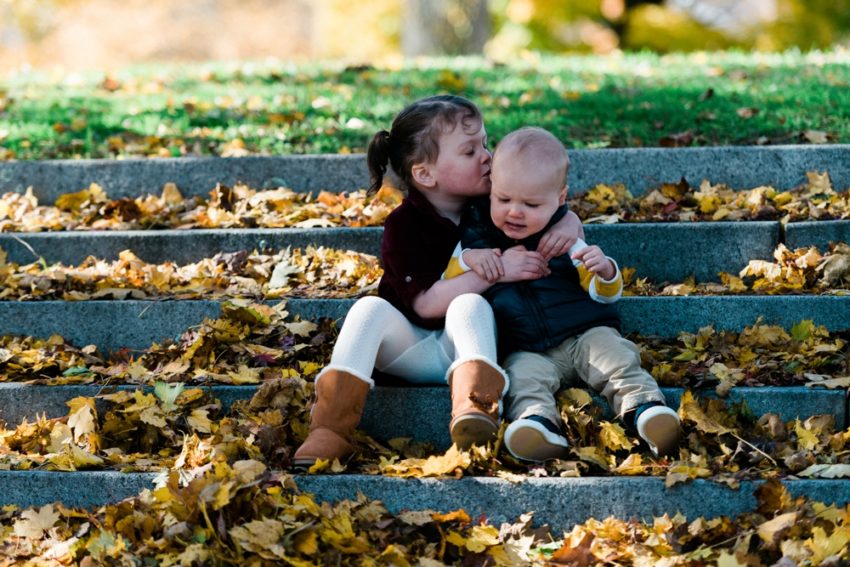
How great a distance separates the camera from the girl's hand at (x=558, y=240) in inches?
153

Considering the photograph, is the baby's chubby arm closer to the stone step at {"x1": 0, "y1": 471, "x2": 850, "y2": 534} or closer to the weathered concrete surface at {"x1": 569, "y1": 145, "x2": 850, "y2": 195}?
the stone step at {"x1": 0, "y1": 471, "x2": 850, "y2": 534}

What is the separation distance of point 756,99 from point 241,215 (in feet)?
10.5

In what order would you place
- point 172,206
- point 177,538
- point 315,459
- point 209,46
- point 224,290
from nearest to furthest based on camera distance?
point 177,538, point 315,459, point 224,290, point 172,206, point 209,46

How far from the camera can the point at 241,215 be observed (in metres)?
5.19

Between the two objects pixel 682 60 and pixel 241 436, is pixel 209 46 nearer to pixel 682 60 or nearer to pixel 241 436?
pixel 682 60

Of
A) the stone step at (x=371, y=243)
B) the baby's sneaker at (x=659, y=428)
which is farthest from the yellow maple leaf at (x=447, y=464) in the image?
the stone step at (x=371, y=243)

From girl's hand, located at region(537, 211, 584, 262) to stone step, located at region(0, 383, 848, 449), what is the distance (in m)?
0.52

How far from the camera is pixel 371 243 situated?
4.82 m

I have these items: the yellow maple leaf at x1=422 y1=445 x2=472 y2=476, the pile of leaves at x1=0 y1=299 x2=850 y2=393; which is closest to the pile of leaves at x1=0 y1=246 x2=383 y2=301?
the pile of leaves at x1=0 y1=299 x2=850 y2=393

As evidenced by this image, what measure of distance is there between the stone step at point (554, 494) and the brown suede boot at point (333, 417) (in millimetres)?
101

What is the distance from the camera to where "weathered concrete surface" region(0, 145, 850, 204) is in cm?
515

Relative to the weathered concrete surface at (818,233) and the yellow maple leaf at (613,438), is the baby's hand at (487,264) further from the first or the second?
the weathered concrete surface at (818,233)

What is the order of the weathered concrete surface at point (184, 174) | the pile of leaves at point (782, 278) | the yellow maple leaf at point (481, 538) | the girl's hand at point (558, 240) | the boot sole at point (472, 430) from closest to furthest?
1. the yellow maple leaf at point (481, 538)
2. the boot sole at point (472, 430)
3. the girl's hand at point (558, 240)
4. the pile of leaves at point (782, 278)
5. the weathered concrete surface at point (184, 174)

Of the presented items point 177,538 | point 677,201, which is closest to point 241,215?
point 677,201
